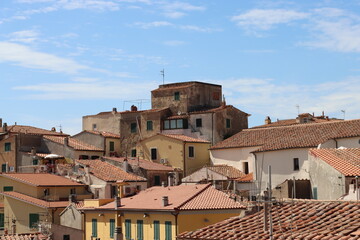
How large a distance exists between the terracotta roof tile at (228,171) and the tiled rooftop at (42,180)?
1091cm

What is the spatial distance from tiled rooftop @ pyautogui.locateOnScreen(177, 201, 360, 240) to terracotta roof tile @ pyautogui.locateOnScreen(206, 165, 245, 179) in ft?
102

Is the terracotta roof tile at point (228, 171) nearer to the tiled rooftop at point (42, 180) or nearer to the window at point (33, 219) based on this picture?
the tiled rooftop at point (42, 180)

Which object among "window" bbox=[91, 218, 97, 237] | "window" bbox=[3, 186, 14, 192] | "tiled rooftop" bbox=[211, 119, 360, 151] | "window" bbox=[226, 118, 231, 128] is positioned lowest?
"window" bbox=[91, 218, 97, 237]

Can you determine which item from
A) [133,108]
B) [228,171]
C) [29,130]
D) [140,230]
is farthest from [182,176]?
[140,230]

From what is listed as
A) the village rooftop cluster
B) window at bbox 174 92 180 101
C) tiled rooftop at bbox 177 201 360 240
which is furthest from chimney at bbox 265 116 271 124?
tiled rooftop at bbox 177 201 360 240

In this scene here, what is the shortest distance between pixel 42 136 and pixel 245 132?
19.4 metres

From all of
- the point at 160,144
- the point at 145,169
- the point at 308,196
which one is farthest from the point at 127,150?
the point at 308,196

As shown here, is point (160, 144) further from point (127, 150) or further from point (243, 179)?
point (243, 179)

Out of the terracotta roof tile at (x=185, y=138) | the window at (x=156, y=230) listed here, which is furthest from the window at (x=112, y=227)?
the terracotta roof tile at (x=185, y=138)

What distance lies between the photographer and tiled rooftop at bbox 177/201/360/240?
16562 mm

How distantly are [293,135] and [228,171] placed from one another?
598cm

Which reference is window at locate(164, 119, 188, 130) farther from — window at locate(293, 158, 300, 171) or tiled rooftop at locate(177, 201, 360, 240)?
tiled rooftop at locate(177, 201, 360, 240)

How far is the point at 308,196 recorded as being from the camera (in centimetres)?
4159

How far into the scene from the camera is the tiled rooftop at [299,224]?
54.3 ft
